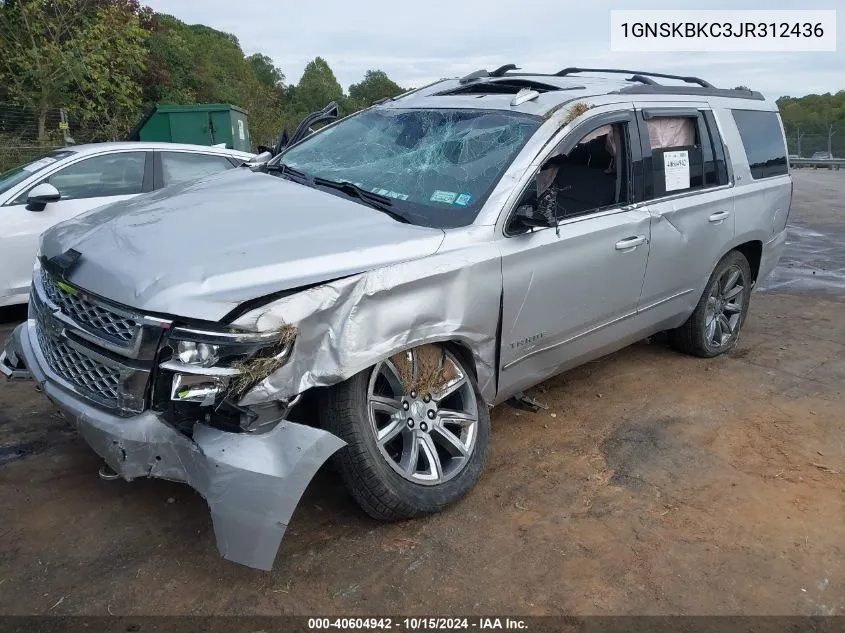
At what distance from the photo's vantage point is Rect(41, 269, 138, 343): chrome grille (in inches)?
104

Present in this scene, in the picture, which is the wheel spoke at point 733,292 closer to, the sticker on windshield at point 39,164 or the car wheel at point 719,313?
the car wheel at point 719,313

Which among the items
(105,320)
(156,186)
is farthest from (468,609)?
(156,186)

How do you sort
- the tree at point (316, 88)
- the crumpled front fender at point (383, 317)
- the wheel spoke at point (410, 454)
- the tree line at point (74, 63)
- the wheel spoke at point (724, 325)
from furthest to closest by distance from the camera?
the tree at point (316, 88) → the tree line at point (74, 63) → the wheel spoke at point (724, 325) → the wheel spoke at point (410, 454) → the crumpled front fender at point (383, 317)

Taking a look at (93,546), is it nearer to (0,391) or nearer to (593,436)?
(0,391)

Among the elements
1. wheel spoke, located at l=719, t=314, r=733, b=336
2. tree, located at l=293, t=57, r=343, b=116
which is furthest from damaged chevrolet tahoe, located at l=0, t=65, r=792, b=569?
tree, located at l=293, t=57, r=343, b=116

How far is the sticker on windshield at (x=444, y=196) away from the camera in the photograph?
3.41 m

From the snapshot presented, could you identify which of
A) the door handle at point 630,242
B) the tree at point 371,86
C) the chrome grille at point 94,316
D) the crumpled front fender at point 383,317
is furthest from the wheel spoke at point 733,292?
the tree at point 371,86

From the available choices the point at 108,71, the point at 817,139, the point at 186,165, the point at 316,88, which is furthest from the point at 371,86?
the point at 186,165

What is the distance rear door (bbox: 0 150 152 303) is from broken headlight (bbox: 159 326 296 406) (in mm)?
3644

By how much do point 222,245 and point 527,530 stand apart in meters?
1.79

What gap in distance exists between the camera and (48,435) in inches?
152

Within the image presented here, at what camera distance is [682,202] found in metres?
4.48

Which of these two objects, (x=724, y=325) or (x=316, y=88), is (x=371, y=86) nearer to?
(x=316, y=88)

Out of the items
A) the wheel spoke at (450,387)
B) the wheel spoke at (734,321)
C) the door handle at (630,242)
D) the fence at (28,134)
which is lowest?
the wheel spoke at (734,321)
